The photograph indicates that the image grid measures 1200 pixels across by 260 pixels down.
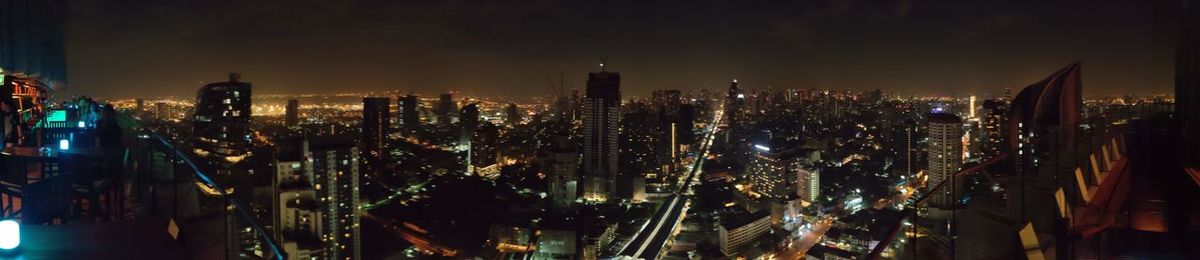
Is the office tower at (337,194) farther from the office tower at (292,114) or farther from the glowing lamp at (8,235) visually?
the glowing lamp at (8,235)

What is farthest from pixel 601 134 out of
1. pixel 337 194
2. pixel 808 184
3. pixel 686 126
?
pixel 337 194

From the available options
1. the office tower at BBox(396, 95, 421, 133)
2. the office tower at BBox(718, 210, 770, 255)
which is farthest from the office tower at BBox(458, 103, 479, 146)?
the office tower at BBox(718, 210, 770, 255)

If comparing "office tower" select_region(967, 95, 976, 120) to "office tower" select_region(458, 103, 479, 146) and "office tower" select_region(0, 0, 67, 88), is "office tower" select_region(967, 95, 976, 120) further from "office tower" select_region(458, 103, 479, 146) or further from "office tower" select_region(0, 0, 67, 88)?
"office tower" select_region(458, 103, 479, 146)

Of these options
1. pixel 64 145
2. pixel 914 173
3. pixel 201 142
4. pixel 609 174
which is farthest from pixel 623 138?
pixel 64 145

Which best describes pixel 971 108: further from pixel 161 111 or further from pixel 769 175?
pixel 161 111

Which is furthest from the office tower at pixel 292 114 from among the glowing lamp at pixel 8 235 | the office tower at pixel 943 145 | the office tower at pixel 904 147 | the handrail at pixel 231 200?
the office tower at pixel 904 147

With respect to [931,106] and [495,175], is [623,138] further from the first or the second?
[931,106]
